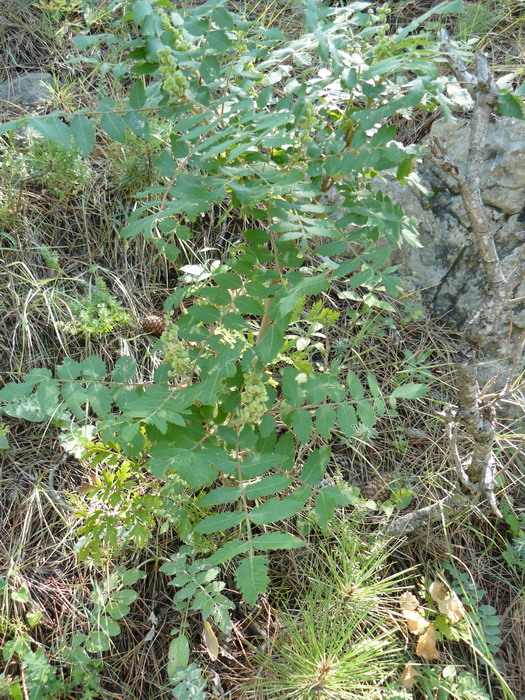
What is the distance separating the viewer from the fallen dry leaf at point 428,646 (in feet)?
6.94

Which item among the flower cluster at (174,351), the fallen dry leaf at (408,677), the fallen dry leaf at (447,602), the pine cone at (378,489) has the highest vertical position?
the flower cluster at (174,351)

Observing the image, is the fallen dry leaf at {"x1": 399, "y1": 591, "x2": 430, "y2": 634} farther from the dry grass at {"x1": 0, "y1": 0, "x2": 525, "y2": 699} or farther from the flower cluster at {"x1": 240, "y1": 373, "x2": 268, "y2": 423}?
the flower cluster at {"x1": 240, "y1": 373, "x2": 268, "y2": 423}

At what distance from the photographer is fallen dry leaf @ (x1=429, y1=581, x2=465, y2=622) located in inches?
85.8

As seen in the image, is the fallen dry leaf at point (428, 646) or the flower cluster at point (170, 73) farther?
the fallen dry leaf at point (428, 646)

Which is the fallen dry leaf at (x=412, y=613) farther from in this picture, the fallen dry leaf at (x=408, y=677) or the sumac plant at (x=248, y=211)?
the sumac plant at (x=248, y=211)

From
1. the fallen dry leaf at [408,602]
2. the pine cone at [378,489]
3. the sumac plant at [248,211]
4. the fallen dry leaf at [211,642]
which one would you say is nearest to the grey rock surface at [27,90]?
the sumac plant at [248,211]

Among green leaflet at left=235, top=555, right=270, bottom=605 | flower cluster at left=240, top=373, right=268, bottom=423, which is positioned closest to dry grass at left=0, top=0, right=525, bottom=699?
flower cluster at left=240, top=373, right=268, bottom=423

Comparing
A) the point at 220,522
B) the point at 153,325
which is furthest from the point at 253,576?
the point at 153,325

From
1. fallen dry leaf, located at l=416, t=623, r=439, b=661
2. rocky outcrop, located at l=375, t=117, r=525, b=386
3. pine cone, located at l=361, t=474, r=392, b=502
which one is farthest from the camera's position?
rocky outcrop, located at l=375, t=117, r=525, b=386

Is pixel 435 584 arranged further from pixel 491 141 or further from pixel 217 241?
pixel 491 141

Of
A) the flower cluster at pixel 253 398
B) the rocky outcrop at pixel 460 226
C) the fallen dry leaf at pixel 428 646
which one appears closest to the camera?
the flower cluster at pixel 253 398

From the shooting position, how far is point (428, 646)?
83.7 inches

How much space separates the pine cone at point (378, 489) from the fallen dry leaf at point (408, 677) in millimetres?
611

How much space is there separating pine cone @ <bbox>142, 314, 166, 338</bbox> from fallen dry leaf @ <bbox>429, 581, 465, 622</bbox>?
4.86 ft
